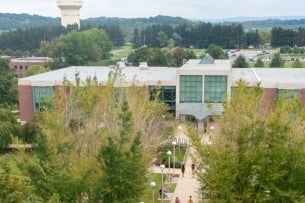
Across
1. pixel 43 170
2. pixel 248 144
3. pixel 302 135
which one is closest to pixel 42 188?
pixel 43 170

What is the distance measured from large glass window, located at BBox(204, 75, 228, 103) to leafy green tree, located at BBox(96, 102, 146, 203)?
19.9 metres

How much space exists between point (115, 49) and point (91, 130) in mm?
88349

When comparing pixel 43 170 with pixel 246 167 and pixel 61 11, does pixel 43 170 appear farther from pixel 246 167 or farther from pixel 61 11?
pixel 61 11

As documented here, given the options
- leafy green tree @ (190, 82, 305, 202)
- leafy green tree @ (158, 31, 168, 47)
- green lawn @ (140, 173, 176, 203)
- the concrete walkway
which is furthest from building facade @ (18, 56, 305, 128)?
leafy green tree @ (158, 31, 168, 47)

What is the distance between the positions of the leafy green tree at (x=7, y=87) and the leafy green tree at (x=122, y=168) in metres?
26.9

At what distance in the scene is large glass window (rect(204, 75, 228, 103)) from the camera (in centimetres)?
3697

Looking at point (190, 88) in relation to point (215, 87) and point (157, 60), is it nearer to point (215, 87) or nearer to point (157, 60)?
point (215, 87)

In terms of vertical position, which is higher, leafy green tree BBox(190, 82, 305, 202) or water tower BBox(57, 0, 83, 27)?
water tower BBox(57, 0, 83, 27)

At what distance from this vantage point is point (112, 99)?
917 inches

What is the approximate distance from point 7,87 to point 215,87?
18723mm

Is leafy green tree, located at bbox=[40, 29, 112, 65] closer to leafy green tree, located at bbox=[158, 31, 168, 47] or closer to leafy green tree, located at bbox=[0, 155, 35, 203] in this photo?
leafy green tree, located at bbox=[158, 31, 168, 47]

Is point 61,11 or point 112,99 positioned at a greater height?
point 61,11

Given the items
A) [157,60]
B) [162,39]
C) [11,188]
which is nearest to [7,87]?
[157,60]

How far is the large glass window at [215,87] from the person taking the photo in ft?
121
